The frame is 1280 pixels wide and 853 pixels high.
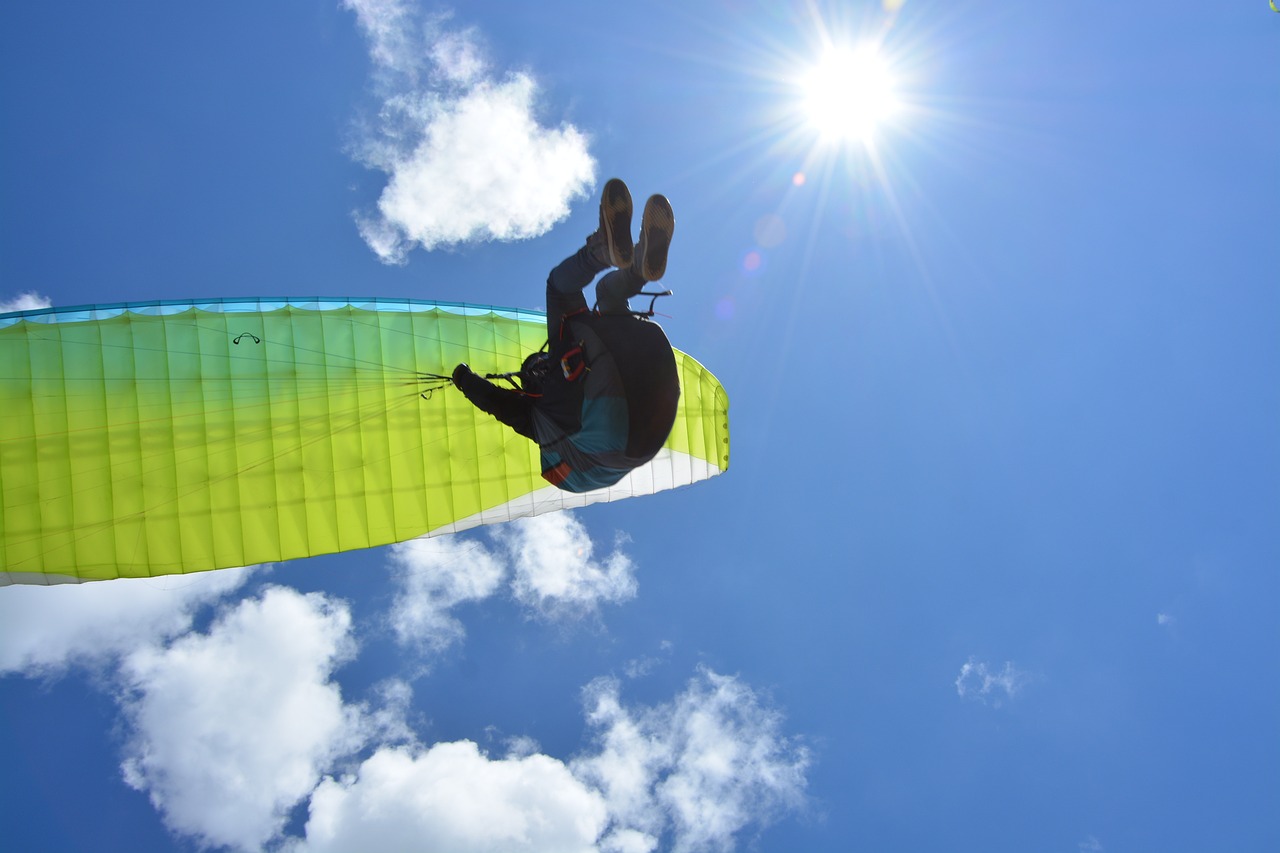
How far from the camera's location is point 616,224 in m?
7.22

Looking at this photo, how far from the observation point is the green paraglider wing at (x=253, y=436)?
9.20 meters

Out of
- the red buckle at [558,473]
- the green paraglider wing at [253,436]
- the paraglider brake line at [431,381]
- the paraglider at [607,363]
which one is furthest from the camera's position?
the paraglider brake line at [431,381]

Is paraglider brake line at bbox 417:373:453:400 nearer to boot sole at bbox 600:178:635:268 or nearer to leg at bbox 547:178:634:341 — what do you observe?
leg at bbox 547:178:634:341

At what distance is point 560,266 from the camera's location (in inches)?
307

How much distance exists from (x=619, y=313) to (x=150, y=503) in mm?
6986

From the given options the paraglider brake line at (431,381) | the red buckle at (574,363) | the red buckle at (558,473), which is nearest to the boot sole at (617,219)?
the red buckle at (574,363)

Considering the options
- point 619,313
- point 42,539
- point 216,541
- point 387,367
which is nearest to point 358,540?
point 216,541

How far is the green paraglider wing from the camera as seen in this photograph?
30.2ft

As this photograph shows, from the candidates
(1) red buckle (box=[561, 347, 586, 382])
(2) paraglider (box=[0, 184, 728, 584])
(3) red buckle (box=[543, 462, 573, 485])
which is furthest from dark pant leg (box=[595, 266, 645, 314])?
(2) paraglider (box=[0, 184, 728, 584])

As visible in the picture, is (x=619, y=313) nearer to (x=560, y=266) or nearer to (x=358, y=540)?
(x=560, y=266)

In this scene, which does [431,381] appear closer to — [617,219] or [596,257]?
[596,257]

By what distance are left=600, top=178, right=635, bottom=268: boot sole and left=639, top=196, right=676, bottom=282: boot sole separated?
0.53 ft

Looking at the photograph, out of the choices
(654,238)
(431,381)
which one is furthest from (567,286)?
(431,381)

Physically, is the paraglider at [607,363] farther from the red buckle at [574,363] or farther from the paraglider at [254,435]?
the paraglider at [254,435]
